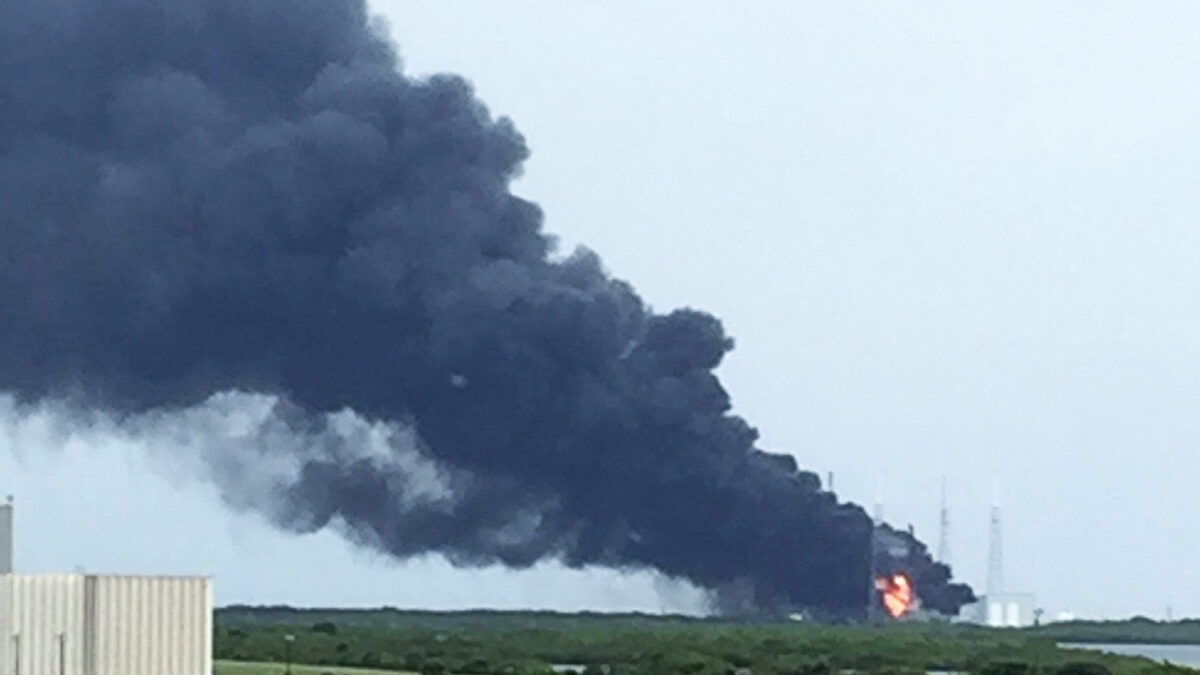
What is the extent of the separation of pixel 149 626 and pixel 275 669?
48.5 metres

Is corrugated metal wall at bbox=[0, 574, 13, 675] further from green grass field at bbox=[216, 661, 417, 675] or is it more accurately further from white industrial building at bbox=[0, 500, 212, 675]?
green grass field at bbox=[216, 661, 417, 675]

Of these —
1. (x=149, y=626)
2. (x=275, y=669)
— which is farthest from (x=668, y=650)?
(x=149, y=626)

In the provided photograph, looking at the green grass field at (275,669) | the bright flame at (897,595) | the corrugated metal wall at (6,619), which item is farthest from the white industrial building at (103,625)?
the bright flame at (897,595)

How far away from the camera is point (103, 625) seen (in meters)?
58.4

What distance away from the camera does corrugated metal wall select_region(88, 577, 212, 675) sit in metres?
58.4

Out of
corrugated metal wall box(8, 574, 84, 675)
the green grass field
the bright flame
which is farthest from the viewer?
the bright flame

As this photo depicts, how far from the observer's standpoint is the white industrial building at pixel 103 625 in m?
57.9

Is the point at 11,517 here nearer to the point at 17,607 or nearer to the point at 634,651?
the point at 17,607

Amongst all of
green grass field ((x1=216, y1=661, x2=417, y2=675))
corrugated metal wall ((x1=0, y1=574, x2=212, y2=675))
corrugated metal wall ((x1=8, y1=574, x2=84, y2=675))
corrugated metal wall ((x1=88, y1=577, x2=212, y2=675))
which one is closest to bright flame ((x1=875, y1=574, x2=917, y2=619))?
green grass field ((x1=216, y1=661, x2=417, y2=675))

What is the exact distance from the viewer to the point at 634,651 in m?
152

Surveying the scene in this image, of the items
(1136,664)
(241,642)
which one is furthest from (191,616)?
(1136,664)

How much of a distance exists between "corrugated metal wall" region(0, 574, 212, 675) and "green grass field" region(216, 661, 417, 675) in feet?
134

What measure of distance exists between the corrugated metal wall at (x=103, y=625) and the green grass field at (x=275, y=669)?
40898mm

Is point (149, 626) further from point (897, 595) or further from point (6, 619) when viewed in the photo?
point (897, 595)
